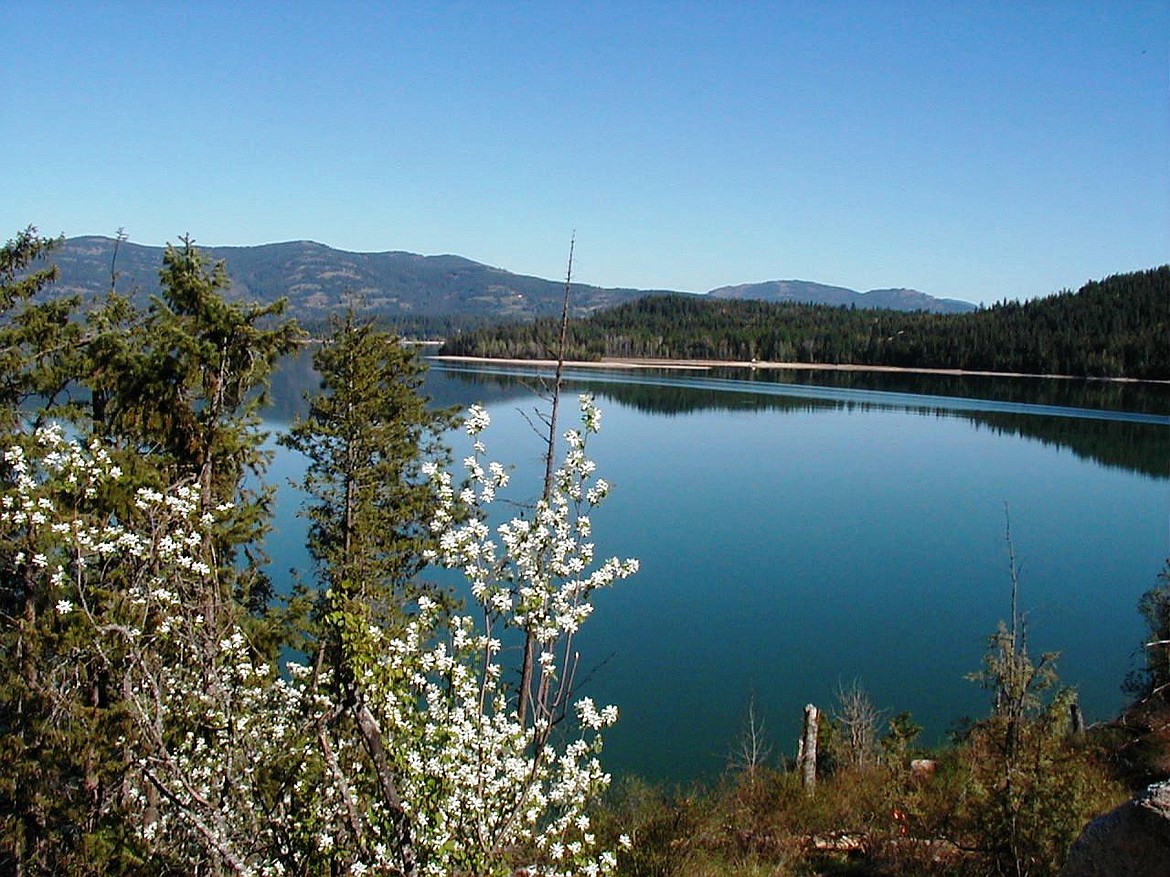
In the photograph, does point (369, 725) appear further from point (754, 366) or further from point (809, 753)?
point (754, 366)

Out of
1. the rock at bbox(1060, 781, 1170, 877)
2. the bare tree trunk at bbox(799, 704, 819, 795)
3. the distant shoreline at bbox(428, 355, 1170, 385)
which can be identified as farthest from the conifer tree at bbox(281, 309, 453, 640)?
the distant shoreline at bbox(428, 355, 1170, 385)

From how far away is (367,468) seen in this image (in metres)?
19.2

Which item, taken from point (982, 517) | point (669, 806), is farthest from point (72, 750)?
point (982, 517)

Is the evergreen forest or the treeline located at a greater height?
the treeline

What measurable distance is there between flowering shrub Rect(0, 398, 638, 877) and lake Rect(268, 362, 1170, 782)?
3.04m

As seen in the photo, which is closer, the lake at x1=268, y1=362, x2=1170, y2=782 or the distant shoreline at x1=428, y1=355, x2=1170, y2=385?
the lake at x1=268, y1=362, x2=1170, y2=782

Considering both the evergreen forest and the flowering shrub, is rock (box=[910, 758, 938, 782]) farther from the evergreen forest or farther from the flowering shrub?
the flowering shrub

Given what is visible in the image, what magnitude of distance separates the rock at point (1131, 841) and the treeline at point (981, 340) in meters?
119

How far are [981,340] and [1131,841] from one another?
168 m

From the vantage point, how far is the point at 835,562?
3372cm

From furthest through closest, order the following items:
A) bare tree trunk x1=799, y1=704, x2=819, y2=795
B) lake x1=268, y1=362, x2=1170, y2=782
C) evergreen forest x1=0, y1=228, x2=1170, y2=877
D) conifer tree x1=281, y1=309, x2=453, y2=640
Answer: lake x1=268, y1=362, x2=1170, y2=782 < conifer tree x1=281, y1=309, x2=453, y2=640 < bare tree trunk x1=799, y1=704, x2=819, y2=795 < evergreen forest x1=0, y1=228, x2=1170, y2=877

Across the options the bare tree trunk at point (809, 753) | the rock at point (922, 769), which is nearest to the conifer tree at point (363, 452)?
the bare tree trunk at point (809, 753)

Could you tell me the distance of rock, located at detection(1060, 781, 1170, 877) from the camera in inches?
222

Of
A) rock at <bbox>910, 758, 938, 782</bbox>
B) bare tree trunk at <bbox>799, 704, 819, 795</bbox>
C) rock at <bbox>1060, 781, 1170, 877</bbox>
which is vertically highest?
rock at <bbox>1060, 781, 1170, 877</bbox>
